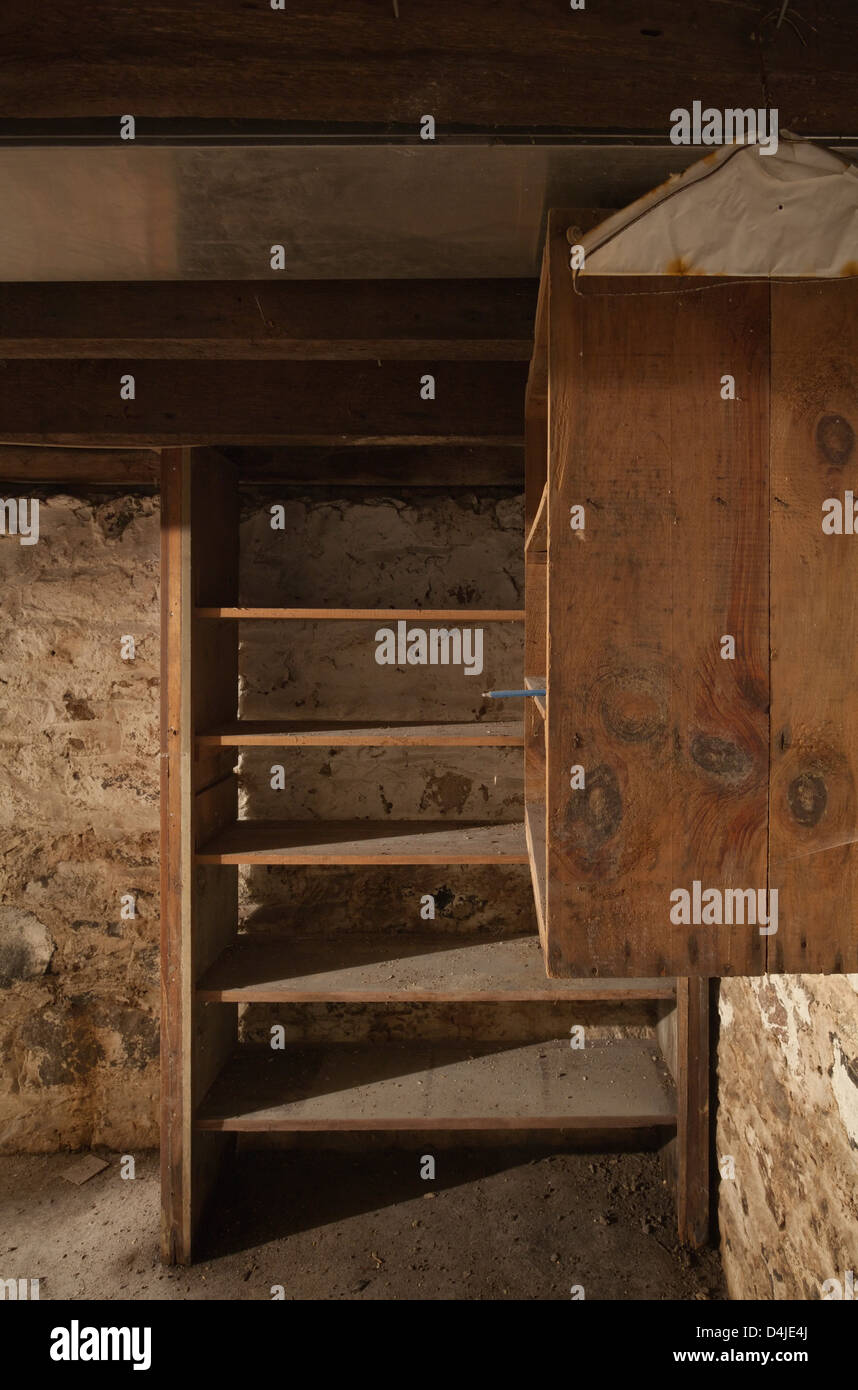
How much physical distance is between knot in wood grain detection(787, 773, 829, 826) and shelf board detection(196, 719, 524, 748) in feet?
3.77

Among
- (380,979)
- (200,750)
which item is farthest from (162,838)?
(380,979)

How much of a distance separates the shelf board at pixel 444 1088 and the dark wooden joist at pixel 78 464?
6.54 ft

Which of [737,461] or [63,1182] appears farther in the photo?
[63,1182]

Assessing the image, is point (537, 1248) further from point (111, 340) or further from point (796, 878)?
point (111, 340)

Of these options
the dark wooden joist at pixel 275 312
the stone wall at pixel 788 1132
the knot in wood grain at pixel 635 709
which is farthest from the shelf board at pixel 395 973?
the dark wooden joist at pixel 275 312

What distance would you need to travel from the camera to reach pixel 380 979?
2105 millimetres

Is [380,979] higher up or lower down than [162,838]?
lower down

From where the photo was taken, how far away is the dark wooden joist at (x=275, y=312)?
1.34 m

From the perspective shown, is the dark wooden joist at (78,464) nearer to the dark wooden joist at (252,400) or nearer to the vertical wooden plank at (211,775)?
the vertical wooden plank at (211,775)

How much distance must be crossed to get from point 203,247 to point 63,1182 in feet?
9.47

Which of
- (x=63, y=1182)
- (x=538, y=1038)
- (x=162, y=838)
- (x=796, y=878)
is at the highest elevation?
(x=796, y=878)

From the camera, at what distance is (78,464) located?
7.54 ft

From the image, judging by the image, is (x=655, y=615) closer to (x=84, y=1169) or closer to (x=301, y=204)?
(x=301, y=204)

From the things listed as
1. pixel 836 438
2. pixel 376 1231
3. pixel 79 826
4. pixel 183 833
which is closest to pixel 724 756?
pixel 836 438
